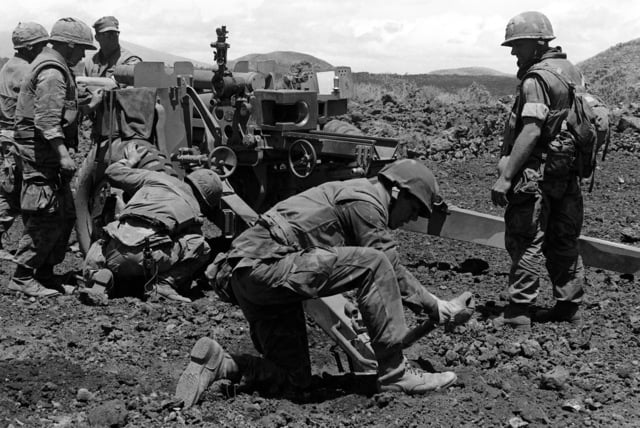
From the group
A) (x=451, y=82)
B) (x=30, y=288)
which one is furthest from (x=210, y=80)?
(x=451, y=82)

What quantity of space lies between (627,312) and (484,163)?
6.32 metres

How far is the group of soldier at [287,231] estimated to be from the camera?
16.5 ft

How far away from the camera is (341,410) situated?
5.11m

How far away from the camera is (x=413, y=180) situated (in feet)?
16.8

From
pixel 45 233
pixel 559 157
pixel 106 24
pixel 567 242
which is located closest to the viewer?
pixel 559 157

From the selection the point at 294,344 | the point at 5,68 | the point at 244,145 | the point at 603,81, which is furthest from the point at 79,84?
the point at 603,81

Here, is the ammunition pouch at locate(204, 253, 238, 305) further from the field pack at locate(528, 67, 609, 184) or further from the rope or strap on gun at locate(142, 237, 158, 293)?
the field pack at locate(528, 67, 609, 184)

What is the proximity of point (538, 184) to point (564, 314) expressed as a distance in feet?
3.34

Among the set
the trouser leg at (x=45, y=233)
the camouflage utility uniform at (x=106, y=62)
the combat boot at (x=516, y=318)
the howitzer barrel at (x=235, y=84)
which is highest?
the camouflage utility uniform at (x=106, y=62)

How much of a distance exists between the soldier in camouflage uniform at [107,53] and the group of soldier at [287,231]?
2 centimetres

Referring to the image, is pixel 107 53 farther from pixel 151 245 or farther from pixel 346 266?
pixel 346 266

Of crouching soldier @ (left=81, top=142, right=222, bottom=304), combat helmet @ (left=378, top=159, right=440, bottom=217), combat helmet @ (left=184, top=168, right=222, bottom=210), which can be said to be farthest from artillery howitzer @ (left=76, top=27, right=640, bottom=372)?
combat helmet @ (left=378, top=159, right=440, bottom=217)

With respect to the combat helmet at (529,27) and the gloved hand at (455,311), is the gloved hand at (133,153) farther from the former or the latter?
the gloved hand at (455,311)

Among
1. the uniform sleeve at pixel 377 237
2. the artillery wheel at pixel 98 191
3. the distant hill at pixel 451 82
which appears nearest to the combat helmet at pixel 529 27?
the uniform sleeve at pixel 377 237
